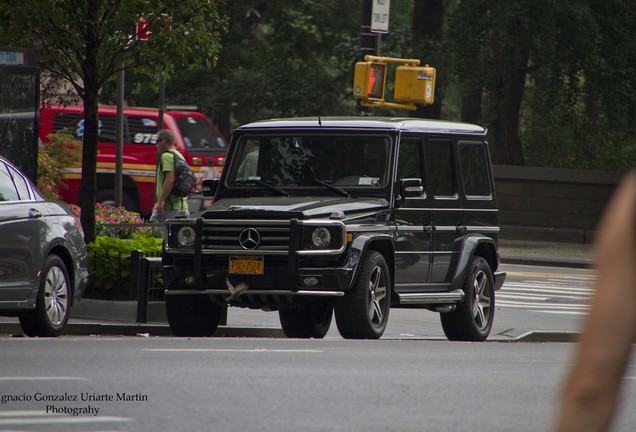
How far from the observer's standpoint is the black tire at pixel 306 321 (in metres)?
12.8

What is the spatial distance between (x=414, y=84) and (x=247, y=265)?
1148cm

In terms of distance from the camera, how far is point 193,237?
1152 centimetres

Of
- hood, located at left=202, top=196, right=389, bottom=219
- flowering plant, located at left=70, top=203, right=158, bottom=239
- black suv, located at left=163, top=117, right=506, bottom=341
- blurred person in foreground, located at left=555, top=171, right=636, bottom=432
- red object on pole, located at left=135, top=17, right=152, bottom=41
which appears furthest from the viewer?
flowering plant, located at left=70, top=203, right=158, bottom=239

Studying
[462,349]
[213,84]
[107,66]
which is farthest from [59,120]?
[462,349]

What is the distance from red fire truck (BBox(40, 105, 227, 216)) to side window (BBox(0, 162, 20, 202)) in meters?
16.2

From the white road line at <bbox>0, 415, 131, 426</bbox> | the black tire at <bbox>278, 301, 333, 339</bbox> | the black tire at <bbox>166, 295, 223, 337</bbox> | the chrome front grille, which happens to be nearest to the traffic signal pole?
the black tire at <bbox>278, 301, 333, 339</bbox>

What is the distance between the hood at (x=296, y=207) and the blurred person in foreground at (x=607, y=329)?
9.06m

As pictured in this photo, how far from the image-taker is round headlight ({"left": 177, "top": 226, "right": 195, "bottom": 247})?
11531 millimetres

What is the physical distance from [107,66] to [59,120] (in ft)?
46.8

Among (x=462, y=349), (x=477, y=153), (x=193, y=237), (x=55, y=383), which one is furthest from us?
(x=477, y=153)

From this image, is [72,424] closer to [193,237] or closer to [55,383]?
[55,383]

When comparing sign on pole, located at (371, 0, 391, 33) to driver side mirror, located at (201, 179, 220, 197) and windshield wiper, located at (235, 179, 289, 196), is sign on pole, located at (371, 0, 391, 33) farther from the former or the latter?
windshield wiper, located at (235, 179, 289, 196)

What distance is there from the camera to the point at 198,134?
1138 inches

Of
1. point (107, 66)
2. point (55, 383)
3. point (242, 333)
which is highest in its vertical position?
point (107, 66)
